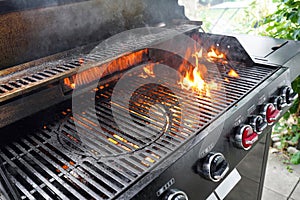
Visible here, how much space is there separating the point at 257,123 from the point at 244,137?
0.11 m

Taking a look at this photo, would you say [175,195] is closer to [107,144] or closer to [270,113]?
[107,144]

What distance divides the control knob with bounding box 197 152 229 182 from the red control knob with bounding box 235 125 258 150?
121 mm

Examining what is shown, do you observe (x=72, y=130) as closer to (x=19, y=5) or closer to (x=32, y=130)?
(x=32, y=130)

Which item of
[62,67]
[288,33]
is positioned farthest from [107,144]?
[288,33]

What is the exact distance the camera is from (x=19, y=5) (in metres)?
1.01

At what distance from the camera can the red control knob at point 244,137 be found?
91 cm

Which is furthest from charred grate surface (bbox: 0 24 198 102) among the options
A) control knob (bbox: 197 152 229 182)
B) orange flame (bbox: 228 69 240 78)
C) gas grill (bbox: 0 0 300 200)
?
control knob (bbox: 197 152 229 182)

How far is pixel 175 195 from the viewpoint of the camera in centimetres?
69

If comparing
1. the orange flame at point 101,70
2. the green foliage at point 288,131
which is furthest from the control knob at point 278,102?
the green foliage at point 288,131

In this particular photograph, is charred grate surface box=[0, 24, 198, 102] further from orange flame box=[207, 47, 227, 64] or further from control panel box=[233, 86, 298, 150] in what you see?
control panel box=[233, 86, 298, 150]

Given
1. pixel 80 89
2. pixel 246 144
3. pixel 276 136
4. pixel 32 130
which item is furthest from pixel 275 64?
pixel 276 136

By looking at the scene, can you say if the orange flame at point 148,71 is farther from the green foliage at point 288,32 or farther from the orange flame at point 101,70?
the green foliage at point 288,32

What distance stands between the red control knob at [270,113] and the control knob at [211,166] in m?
0.34

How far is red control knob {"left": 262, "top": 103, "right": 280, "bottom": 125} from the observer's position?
104 centimetres
